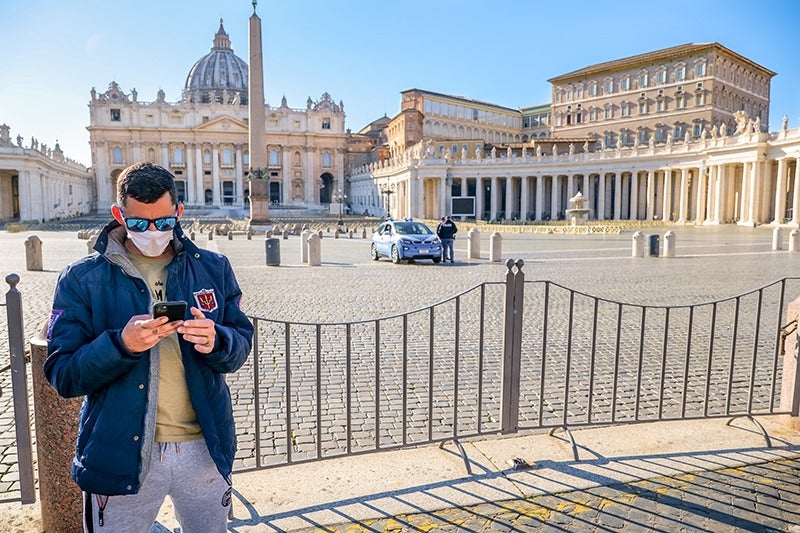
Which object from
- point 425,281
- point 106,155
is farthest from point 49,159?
point 425,281

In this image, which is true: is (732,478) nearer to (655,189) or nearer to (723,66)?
(655,189)

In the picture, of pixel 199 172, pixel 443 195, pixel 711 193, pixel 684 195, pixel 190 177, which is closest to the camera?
pixel 711 193

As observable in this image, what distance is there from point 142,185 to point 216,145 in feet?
308

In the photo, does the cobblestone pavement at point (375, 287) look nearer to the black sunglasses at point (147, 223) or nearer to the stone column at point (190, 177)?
the black sunglasses at point (147, 223)

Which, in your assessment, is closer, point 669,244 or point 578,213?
point 669,244

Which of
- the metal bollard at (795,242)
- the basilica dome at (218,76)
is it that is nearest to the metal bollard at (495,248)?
the metal bollard at (795,242)

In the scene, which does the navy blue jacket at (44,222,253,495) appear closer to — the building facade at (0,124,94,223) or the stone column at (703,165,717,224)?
the stone column at (703,165,717,224)

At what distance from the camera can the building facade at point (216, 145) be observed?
86.8 metres

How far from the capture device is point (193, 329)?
2.15m

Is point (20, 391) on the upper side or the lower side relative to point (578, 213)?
lower

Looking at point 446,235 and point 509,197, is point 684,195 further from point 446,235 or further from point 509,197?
point 446,235

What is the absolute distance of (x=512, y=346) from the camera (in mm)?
4477

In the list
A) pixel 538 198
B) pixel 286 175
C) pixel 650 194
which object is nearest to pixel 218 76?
pixel 286 175

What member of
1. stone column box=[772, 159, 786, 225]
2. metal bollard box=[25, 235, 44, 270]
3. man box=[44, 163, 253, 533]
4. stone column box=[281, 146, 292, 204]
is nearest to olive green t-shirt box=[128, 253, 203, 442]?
man box=[44, 163, 253, 533]
